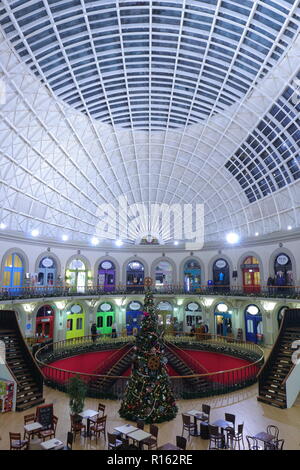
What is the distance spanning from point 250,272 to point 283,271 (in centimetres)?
414

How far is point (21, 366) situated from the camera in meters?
17.4

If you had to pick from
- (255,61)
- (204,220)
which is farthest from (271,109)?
(204,220)

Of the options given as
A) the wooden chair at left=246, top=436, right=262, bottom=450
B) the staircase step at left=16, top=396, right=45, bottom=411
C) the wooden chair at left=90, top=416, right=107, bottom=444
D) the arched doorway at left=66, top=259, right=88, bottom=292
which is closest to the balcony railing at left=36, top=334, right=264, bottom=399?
the staircase step at left=16, top=396, right=45, bottom=411

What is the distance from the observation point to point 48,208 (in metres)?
32.1

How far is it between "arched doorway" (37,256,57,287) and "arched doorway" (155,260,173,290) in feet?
39.9

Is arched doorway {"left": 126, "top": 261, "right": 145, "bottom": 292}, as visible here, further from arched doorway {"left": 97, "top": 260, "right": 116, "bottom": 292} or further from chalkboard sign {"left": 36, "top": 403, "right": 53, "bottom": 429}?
chalkboard sign {"left": 36, "top": 403, "right": 53, "bottom": 429}

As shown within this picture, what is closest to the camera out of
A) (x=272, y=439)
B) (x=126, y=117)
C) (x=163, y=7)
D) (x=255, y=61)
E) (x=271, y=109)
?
(x=272, y=439)

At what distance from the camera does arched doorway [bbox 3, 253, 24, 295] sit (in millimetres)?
Result: 28188

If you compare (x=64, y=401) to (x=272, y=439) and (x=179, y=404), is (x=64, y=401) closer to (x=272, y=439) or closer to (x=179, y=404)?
(x=179, y=404)

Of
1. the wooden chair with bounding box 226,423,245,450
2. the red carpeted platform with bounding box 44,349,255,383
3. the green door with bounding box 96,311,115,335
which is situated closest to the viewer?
the wooden chair with bounding box 226,423,245,450

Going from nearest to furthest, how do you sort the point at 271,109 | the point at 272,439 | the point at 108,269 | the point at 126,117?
the point at 272,439
the point at 271,109
the point at 126,117
the point at 108,269

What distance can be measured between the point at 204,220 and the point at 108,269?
13.1 m

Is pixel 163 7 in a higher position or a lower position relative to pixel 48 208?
higher

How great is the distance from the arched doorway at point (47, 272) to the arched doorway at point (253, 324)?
1983 centimetres
